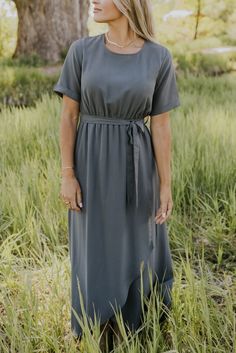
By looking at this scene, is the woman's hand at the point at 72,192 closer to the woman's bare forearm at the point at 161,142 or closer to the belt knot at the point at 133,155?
the belt knot at the point at 133,155

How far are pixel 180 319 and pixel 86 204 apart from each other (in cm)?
53

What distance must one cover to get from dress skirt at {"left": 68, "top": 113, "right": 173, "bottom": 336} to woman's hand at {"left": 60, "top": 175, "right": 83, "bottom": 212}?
2 centimetres

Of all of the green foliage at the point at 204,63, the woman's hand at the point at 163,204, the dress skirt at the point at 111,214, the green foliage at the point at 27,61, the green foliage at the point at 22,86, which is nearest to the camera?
the dress skirt at the point at 111,214

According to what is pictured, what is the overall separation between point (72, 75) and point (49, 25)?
20.6ft

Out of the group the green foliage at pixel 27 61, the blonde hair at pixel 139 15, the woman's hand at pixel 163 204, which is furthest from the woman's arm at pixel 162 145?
the green foliage at pixel 27 61

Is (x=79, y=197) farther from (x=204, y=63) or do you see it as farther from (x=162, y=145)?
(x=204, y=63)

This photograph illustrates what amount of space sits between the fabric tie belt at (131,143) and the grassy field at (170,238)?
1.04ft

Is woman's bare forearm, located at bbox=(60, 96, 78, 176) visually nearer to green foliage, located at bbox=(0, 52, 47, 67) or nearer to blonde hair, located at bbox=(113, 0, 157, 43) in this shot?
blonde hair, located at bbox=(113, 0, 157, 43)

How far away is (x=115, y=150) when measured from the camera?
4.67ft

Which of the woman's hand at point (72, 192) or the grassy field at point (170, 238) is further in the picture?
the grassy field at point (170, 238)

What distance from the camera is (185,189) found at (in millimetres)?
2863

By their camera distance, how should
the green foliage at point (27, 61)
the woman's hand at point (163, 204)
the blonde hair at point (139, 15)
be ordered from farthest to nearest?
1. the green foliage at point (27, 61)
2. the woman's hand at point (163, 204)
3. the blonde hair at point (139, 15)

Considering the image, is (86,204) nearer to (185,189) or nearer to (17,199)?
(17,199)

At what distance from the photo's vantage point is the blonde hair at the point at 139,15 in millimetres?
1326
